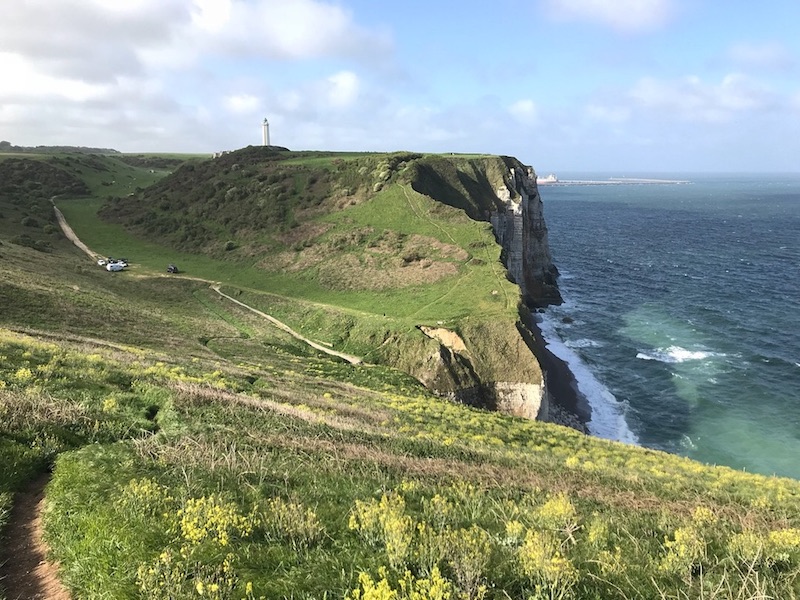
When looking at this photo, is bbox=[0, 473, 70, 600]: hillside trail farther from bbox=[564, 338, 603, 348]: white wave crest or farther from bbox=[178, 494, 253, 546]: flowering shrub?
bbox=[564, 338, 603, 348]: white wave crest

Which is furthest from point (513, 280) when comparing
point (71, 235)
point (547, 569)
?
point (71, 235)

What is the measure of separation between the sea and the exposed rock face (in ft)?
16.5

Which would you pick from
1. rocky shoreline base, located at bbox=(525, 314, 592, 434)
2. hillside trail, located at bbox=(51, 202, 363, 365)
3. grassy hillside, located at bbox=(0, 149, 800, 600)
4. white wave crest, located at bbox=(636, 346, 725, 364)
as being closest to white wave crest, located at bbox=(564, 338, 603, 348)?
white wave crest, located at bbox=(636, 346, 725, 364)

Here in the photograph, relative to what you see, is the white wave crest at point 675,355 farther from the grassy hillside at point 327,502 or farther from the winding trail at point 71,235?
the winding trail at point 71,235

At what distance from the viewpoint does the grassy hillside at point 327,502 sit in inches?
291

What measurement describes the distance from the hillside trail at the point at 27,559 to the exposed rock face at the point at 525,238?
2939 inches

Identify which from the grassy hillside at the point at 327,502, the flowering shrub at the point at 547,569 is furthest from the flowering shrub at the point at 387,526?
the flowering shrub at the point at 547,569

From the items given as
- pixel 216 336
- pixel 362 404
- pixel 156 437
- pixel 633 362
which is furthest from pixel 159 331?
pixel 633 362

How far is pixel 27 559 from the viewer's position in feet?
27.9

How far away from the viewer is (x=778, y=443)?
45.1 metres

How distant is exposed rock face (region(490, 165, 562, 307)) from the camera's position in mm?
85750

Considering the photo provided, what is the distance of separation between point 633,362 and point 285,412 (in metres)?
55.8

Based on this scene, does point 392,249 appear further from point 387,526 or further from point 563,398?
point 387,526

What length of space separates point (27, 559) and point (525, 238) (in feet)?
297
